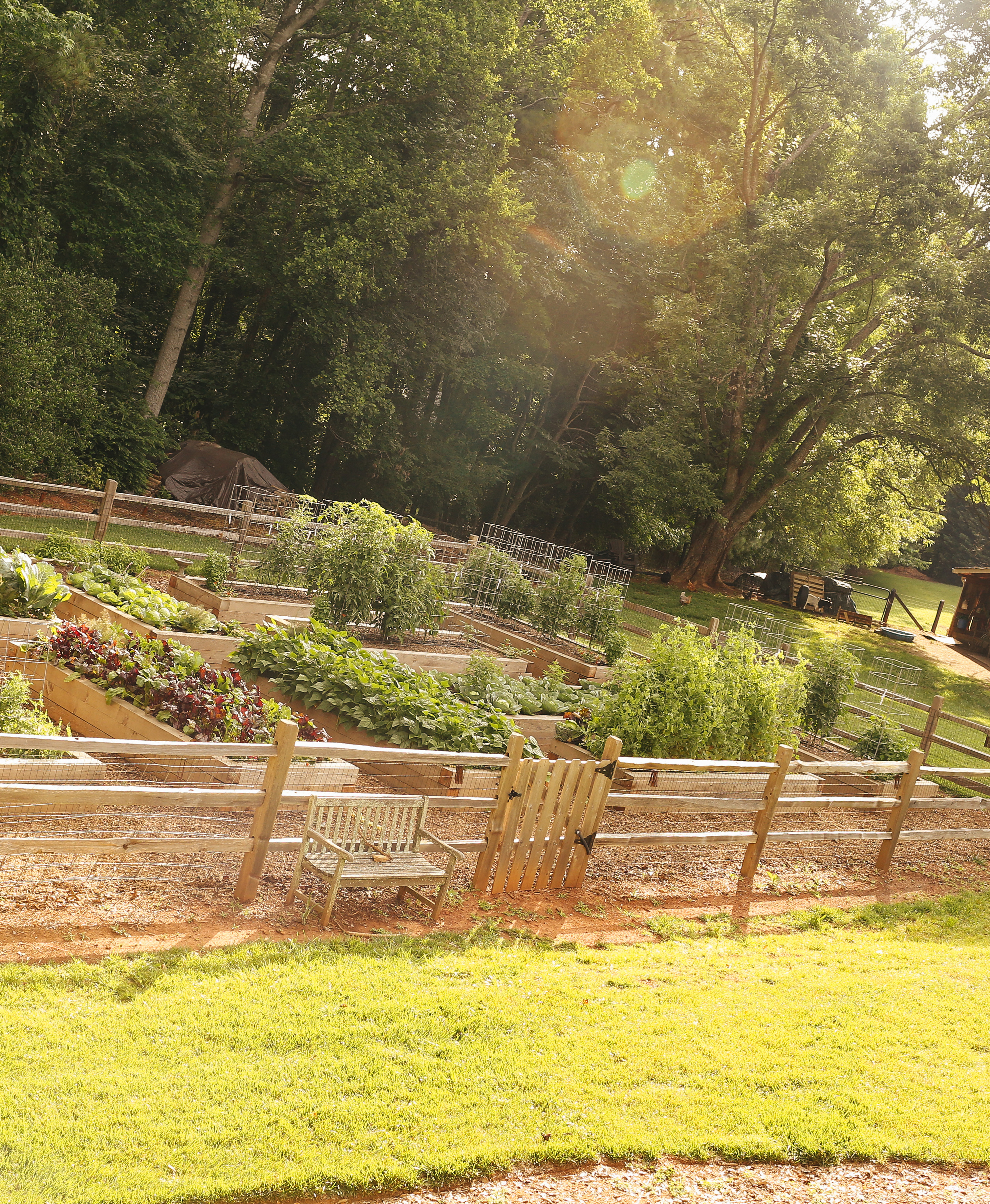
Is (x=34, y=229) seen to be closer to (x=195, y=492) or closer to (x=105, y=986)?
(x=195, y=492)

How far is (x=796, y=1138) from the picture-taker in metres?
4.37

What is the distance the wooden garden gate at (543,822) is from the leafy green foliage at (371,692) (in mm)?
1190

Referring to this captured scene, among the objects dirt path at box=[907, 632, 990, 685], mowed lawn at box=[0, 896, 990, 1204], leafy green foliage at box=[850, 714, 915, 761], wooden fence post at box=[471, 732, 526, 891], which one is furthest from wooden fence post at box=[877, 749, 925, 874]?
dirt path at box=[907, 632, 990, 685]

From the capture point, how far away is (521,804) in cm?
651

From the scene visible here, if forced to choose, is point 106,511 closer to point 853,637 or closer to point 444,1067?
point 444,1067

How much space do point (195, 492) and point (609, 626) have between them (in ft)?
41.8

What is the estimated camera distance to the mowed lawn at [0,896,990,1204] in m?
3.40

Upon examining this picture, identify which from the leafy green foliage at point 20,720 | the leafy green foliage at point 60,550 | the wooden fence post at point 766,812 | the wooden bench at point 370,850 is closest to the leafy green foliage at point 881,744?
the wooden fence post at point 766,812

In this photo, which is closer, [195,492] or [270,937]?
[270,937]

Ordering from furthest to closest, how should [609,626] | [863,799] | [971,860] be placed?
[609,626] < [971,860] < [863,799]

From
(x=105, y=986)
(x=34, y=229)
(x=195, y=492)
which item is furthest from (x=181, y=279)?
(x=105, y=986)

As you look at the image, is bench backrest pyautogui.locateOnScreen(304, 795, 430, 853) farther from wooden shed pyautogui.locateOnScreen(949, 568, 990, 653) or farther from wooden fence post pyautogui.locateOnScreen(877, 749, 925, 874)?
wooden shed pyautogui.locateOnScreen(949, 568, 990, 653)

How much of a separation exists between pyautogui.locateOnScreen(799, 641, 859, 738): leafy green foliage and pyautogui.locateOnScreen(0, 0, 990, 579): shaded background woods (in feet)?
46.6

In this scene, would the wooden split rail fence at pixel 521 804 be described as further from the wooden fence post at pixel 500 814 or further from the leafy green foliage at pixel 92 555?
the leafy green foliage at pixel 92 555
